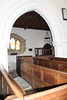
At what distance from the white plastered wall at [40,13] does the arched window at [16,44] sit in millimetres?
4422

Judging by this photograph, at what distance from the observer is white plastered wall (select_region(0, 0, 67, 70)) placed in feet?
10.5

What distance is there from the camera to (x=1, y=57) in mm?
3133

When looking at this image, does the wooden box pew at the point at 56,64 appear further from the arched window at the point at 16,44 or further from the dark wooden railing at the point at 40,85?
the arched window at the point at 16,44

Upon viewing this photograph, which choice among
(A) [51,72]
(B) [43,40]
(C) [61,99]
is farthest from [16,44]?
(C) [61,99]

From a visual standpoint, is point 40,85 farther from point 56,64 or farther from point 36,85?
point 56,64

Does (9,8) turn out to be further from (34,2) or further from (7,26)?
(34,2)

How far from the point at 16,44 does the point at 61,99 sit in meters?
7.67

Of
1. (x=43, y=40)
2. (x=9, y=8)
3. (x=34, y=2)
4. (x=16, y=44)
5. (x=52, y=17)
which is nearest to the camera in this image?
(x=9, y=8)

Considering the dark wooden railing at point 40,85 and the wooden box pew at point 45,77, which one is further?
the wooden box pew at point 45,77

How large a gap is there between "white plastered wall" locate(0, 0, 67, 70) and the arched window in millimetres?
A: 4422

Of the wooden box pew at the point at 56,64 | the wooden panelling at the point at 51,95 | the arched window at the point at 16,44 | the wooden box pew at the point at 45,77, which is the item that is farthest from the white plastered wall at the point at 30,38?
the wooden panelling at the point at 51,95

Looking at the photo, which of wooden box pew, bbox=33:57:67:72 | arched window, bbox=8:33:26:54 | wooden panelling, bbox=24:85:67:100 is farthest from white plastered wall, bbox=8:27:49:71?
wooden panelling, bbox=24:85:67:100

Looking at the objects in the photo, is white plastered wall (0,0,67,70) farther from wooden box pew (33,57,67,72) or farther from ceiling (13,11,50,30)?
ceiling (13,11,50,30)

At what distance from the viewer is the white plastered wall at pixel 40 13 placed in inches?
126
